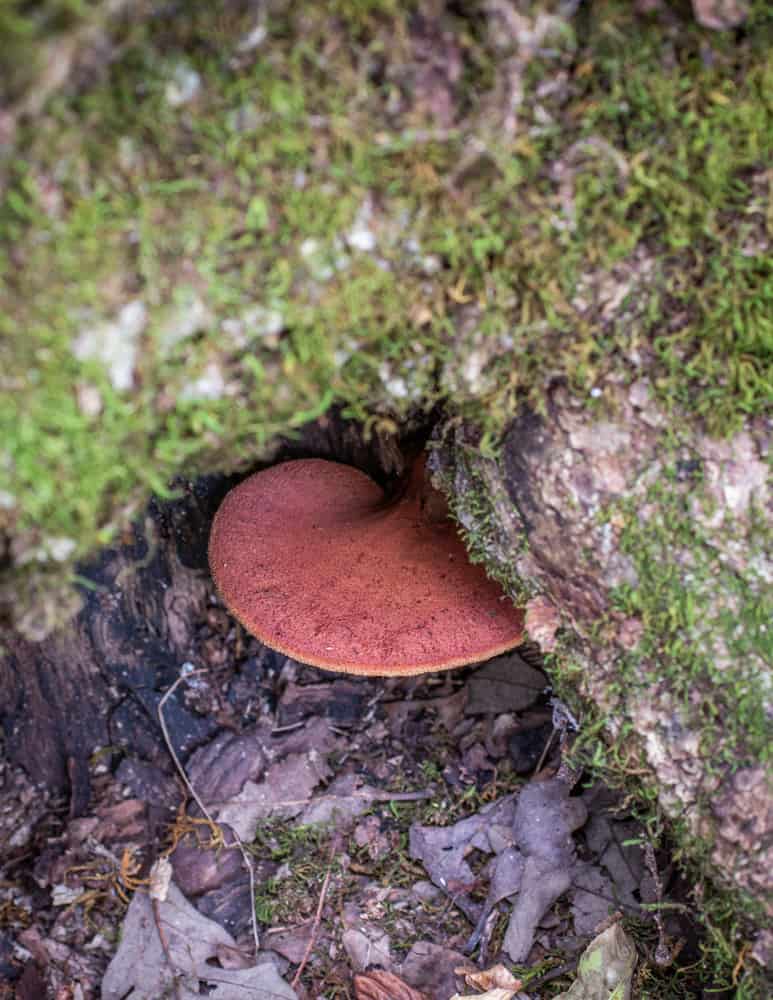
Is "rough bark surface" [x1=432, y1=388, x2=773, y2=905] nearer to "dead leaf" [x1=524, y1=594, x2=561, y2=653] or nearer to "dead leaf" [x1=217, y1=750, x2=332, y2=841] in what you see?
"dead leaf" [x1=524, y1=594, x2=561, y2=653]

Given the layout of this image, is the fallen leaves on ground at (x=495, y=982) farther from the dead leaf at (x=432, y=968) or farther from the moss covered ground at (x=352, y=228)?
the moss covered ground at (x=352, y=228)

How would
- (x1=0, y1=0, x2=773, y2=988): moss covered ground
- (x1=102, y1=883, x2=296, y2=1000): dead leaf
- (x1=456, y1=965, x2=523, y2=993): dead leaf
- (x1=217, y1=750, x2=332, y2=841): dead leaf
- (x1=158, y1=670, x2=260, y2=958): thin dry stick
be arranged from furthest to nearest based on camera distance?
1. (x1=217, y1=750, x2=332, y2=841): dead leaf
2. (x1=158, y1=670, x2=260, y2=958): thin dry stick
3. (x1=102, y1=883, x2=296, y2=1000): dead leaf
4. (x1=456, y1=965, x2=523, y2=993): dead leaf
5. (x1=0, y1=0, x2=773, y2=988): moss covered ground

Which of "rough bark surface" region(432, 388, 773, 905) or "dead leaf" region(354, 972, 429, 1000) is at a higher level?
"rough bark surface" region(432, 388, 773, 905)

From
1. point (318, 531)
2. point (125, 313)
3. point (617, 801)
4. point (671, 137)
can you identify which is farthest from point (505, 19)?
point (617, 801)

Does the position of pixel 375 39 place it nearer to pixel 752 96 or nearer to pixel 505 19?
pixel 505 19

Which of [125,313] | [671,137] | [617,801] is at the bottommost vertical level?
[617,801]

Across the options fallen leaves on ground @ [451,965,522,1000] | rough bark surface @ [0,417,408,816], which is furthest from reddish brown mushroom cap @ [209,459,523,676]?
fallen leaves on ground @ [451,965,522,1000]
